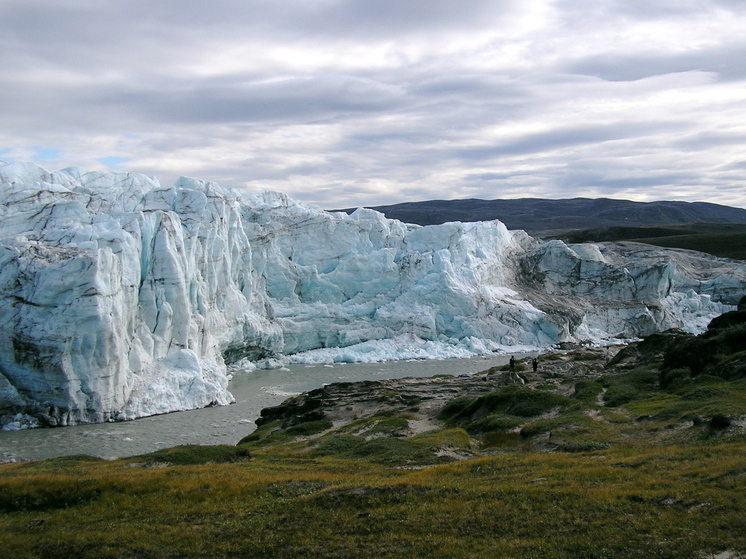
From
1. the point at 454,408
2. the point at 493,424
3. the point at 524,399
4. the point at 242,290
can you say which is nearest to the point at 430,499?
the point at 493,424

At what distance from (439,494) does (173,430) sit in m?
16.4

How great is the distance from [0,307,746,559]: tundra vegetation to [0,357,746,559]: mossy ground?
0.10 feet

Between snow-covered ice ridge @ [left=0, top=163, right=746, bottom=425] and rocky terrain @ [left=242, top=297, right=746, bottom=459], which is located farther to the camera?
snow-covered ice ridge @ [left=0, top=163, right=746, bottom=425]

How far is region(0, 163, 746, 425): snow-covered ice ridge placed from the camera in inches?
961

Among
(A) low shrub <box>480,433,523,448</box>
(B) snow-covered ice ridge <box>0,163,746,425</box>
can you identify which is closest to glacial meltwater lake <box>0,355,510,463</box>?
(B) snow-covered ice ridge <box>0,163,746,425</box>

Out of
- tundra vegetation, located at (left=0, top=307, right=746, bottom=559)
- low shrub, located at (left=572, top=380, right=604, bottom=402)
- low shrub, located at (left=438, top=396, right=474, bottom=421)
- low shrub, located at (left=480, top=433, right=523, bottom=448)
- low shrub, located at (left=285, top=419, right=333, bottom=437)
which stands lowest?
low shrub, located at (left=285, top=419, right=333, bottom=437)

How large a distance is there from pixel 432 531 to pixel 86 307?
20.1m

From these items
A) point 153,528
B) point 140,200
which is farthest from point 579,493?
point 140,200

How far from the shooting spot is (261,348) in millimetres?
40531

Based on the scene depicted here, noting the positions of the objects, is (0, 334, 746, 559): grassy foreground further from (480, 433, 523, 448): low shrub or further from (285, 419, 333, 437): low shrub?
(285, 419, 333, 437): low shrub

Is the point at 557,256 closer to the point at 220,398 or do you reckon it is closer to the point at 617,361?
A: the point at 617,361

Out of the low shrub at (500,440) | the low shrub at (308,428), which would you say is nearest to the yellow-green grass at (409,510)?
the low shrub at (500,440)

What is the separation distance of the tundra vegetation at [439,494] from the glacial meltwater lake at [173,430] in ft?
16.2

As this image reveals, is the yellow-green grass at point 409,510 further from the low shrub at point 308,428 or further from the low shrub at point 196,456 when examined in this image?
the low shrub at point 308,428
